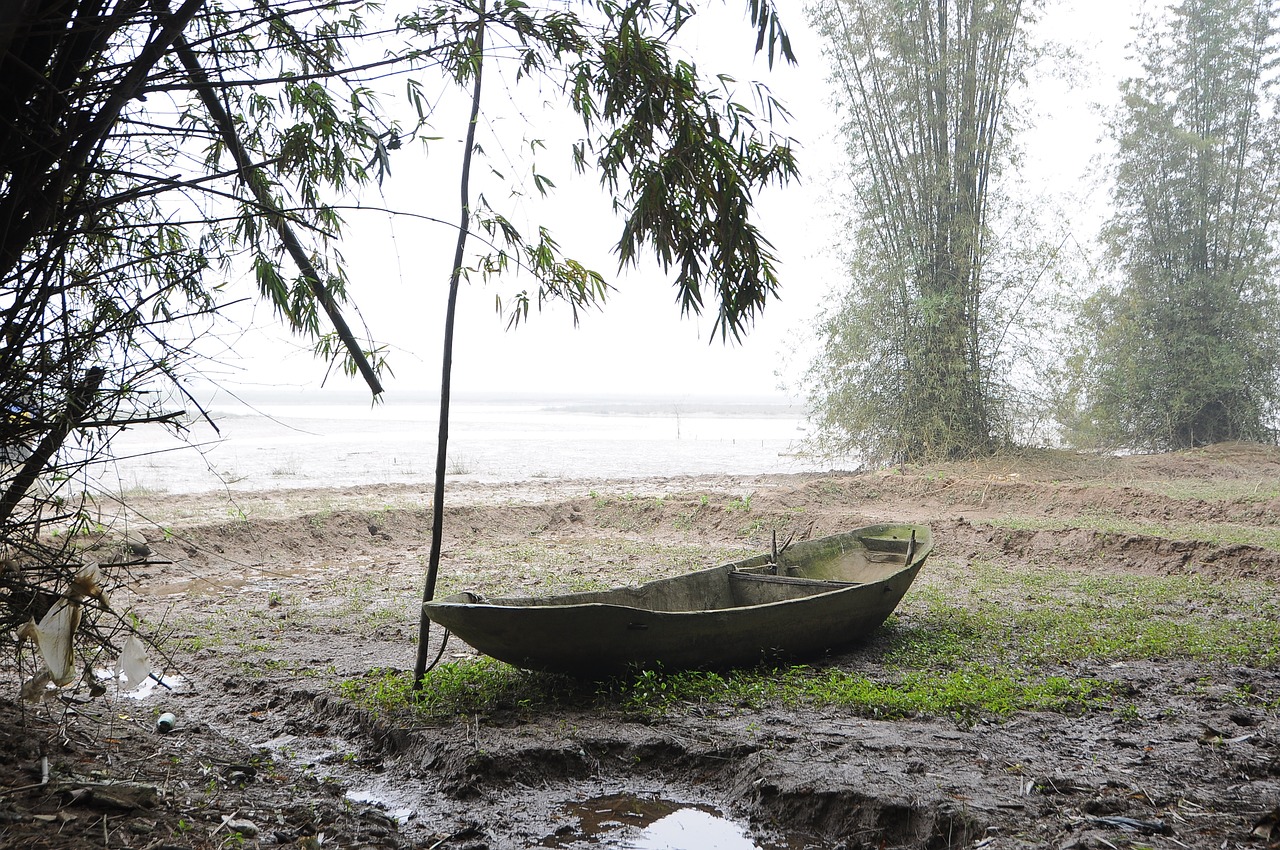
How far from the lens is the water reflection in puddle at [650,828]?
3033 mm

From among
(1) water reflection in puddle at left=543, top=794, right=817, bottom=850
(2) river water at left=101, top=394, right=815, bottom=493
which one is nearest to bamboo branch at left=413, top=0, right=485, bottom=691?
(1) water reflection in puddle at left=543, top=794, right=817, bottom=850

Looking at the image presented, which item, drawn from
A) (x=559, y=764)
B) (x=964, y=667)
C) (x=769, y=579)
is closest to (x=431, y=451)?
(x=769, y=579)

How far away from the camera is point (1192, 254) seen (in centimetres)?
1531

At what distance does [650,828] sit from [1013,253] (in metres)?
13.0

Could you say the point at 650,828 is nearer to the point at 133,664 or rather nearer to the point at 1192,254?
the point at 133,664

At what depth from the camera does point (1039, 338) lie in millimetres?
13750

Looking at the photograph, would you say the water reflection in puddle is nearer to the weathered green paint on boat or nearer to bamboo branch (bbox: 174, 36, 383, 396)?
the weathered green paint on boat

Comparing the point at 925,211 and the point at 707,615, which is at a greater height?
the point at 925,211

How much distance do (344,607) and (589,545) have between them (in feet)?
10.9

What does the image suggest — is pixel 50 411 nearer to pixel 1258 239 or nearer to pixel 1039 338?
pixel 1039 338

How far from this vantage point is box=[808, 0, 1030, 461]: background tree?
1344 cm

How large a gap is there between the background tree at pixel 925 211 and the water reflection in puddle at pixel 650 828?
11.3 meters

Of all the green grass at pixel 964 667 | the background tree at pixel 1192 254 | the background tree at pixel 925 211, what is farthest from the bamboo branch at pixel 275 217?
the background tree at pixel 1192 254

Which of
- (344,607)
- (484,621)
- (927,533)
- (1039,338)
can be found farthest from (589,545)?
(1039,338)
